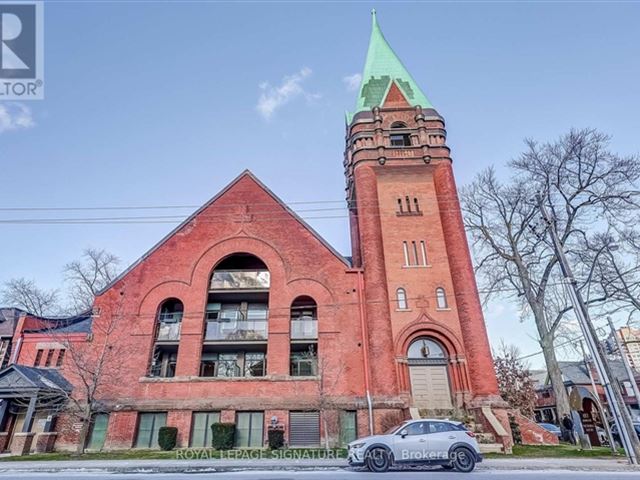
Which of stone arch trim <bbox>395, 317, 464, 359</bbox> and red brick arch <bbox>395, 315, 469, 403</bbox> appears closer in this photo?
red brick arch <bbox>395, 315, 469, 403</bbox>

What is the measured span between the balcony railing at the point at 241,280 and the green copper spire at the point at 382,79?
600 inches

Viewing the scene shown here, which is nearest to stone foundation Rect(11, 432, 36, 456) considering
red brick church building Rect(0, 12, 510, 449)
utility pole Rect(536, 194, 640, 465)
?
red brick church building Rect(0, 12, 510, 449)

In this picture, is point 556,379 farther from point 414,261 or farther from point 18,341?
point 18,341

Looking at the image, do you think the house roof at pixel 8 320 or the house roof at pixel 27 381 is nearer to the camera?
the house roof at pixel 27 381

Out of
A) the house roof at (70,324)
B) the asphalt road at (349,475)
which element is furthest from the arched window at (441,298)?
the house roof at (70,324)

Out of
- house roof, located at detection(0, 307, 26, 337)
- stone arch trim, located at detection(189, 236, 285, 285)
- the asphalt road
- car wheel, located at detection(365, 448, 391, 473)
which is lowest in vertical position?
the asphalt road

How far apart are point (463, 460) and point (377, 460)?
257 cm

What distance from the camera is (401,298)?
74.7 feet

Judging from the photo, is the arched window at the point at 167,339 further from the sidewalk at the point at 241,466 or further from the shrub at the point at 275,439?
the sidewalk at the point at 241,466

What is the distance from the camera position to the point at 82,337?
70.7ft

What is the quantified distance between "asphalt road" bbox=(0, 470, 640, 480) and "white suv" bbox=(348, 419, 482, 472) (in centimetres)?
33

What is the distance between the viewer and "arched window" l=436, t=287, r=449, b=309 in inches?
880

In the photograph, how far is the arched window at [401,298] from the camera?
22500 millimetres

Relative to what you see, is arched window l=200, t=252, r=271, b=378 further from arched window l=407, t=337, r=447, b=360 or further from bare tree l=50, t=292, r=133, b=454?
arched window l=407, t=337, r=447, b=360
